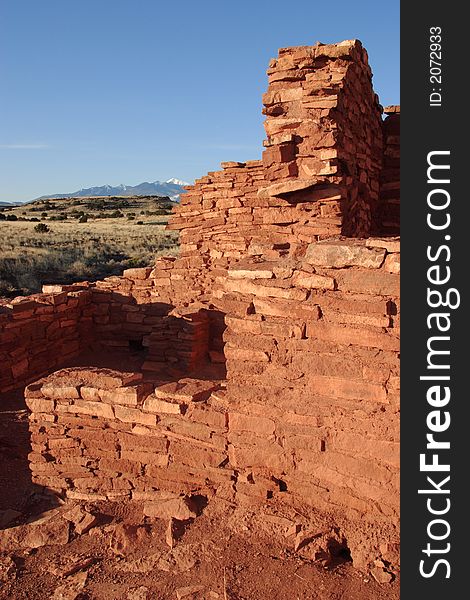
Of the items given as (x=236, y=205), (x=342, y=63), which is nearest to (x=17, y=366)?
(x=236, y=205)

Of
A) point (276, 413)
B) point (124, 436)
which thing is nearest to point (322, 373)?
point (276, 413)

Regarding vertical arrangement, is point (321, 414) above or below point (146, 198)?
below

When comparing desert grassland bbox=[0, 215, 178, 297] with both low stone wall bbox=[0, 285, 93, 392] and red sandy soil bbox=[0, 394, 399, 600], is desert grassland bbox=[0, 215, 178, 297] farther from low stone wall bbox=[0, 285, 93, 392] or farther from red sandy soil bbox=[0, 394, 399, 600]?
red sandy soil bbox=[0, 394, 399, 600]

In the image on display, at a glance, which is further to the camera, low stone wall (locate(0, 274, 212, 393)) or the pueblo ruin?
low stone wall (locate(0, 274, 212, 393))

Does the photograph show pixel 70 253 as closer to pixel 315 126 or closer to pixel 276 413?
pixel 315 126

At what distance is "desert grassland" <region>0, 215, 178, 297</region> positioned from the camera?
1930cm

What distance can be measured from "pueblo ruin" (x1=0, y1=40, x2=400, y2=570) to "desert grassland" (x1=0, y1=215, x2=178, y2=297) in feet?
42.1

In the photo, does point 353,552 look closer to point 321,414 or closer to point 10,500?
point 321,414

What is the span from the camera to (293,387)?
4133 millimetres

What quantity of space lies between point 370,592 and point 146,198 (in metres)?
80.7

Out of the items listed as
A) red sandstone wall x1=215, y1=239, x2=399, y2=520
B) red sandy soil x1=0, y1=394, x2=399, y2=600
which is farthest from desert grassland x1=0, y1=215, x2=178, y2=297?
red sandstone wall x1=215, y1=239, x2=399, y2=520

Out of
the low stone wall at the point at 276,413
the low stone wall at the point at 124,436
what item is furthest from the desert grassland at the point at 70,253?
the low stone wall at the point at 276,413

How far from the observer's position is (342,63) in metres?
6.38

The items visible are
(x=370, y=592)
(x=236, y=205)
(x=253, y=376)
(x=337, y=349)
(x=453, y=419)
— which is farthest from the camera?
(x=236, y=205)
